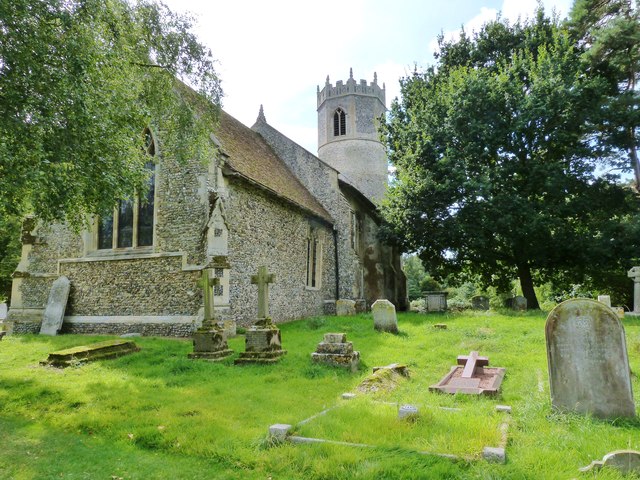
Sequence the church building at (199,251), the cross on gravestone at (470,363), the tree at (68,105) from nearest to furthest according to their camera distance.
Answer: the cross on gravestone at (470,363) → the tree at (68,105) → the church building at (199,251)

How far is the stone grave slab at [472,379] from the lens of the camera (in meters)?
6.15

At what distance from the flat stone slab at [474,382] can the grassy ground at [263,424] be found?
0.48 ft

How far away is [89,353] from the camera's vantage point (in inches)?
Result: 352

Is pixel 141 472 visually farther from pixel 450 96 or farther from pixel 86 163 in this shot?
pixel 450 96

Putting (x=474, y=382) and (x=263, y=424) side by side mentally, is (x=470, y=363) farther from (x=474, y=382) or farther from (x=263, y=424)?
(x=263, y=424)

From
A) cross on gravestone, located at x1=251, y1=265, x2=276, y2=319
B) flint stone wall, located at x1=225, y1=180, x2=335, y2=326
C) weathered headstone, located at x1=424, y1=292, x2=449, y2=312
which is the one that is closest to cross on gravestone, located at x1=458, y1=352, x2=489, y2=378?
cross on gravestone, located at x1=251, y1=265, x2=276, y2=319


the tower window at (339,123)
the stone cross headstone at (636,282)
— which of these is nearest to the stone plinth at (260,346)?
the stone cross headstone at (636,282)

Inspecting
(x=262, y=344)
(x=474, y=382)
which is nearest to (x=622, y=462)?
(x=474, y=382)

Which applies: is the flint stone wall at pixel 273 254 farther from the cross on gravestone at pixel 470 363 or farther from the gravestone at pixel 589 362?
the gravestone at pixel 589 362

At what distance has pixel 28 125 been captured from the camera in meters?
7.29

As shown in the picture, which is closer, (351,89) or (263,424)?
(263,424)

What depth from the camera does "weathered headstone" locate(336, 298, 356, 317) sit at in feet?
58.0

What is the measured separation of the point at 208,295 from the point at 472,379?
5.93 meters

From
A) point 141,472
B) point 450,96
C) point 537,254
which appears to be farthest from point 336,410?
point 450,96
